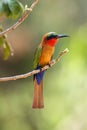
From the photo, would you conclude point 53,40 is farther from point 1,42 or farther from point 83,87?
point 83,87

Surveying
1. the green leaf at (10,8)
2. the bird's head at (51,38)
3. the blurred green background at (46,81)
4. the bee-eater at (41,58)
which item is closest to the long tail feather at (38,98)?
the bee-eater at (41,58)

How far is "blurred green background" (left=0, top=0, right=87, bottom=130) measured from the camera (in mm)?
4953

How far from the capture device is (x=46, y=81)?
5.32 meters

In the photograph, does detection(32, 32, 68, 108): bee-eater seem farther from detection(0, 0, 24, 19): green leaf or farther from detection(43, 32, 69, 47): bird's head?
detection(0, 0, 24, 19): green leaf

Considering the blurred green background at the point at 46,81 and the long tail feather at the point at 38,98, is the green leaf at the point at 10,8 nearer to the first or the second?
the long tail feather at the point at 38,98

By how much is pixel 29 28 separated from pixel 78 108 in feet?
3.05

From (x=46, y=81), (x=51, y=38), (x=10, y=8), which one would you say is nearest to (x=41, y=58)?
(x=51, y=38)

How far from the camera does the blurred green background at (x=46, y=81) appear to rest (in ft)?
16.3

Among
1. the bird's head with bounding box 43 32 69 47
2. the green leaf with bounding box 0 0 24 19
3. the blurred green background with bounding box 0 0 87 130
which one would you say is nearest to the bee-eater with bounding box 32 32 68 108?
the bird's head with bounding box 43 32 69 47

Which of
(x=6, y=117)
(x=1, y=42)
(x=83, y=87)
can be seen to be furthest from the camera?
(x=6, y=117)

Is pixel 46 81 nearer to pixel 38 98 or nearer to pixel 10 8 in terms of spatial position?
pixel 38 98

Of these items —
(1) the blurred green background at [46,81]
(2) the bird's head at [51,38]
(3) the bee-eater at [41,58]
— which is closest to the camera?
(2) the bird's head at [51,38]

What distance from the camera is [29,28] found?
523 centimetres

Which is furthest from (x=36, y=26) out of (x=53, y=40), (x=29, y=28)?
(x=53, y=40)
